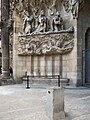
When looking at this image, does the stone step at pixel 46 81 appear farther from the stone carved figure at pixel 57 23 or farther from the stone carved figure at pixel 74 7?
the stone carved figure at pixel 74 7

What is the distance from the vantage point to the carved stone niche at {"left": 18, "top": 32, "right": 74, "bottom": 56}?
12.6 metres

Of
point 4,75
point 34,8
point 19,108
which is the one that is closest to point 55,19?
point 34,8

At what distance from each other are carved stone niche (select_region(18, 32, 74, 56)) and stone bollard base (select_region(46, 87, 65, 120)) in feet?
25.8

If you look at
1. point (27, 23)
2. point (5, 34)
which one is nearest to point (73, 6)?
point (27, 23)

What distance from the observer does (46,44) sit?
43.7ft

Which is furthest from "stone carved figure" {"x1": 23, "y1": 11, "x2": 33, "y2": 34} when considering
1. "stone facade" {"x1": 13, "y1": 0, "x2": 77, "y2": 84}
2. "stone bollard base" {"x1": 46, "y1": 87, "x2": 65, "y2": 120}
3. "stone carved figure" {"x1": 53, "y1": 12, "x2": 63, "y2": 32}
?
"stone bollard base" {"x1": 46, "y1": 87, "x2": 65, "y2": 120}

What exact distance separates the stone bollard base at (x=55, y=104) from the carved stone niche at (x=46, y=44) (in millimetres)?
7859

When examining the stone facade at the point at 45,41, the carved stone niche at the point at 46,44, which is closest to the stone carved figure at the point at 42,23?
the stone facade at the point at 45,41

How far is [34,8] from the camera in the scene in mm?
14305

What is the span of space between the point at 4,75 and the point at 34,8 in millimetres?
4549

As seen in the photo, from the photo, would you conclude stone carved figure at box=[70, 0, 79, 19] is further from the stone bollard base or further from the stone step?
the stone bollard base

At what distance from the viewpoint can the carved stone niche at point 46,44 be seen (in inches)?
495

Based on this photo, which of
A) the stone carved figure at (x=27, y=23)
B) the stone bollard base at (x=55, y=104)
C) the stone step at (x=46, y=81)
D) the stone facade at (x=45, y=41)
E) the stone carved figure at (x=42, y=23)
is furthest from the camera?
the stone carved figure at (x=27, y=23)

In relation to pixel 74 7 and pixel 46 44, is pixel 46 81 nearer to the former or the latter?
pixel 46 44
